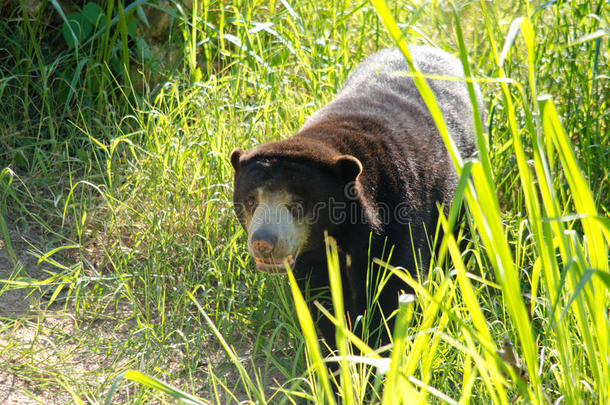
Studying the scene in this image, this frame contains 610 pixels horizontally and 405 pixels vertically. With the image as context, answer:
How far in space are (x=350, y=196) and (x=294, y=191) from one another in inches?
10.4

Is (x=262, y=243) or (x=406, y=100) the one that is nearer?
(x=262, y=243)

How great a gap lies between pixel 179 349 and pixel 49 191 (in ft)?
5.40

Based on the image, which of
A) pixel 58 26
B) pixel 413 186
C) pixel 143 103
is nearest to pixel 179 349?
pixel 413 186

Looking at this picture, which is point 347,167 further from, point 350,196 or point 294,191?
point 294,191

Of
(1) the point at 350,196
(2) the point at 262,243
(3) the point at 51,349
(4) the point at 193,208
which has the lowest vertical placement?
(3) the point at 51,349

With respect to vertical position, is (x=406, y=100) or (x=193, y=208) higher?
(x=406, y=100)

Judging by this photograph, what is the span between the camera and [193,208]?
13.8ft

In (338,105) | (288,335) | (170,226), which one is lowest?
(288,335)

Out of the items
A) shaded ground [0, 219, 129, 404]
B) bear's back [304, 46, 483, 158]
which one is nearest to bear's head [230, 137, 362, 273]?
bear's back [304, 46, 483, 158]

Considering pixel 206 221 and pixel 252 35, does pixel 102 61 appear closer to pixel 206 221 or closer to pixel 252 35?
pixel 252 35

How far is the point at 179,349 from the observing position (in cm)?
357

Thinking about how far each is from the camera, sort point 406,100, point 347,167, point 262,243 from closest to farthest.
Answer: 1. point 262,243
2. point 347,167
3. point 406,100

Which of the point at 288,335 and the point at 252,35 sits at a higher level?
the point at 252,35

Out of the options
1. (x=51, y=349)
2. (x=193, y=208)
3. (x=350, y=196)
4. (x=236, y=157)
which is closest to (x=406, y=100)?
(x=350, y=196)
